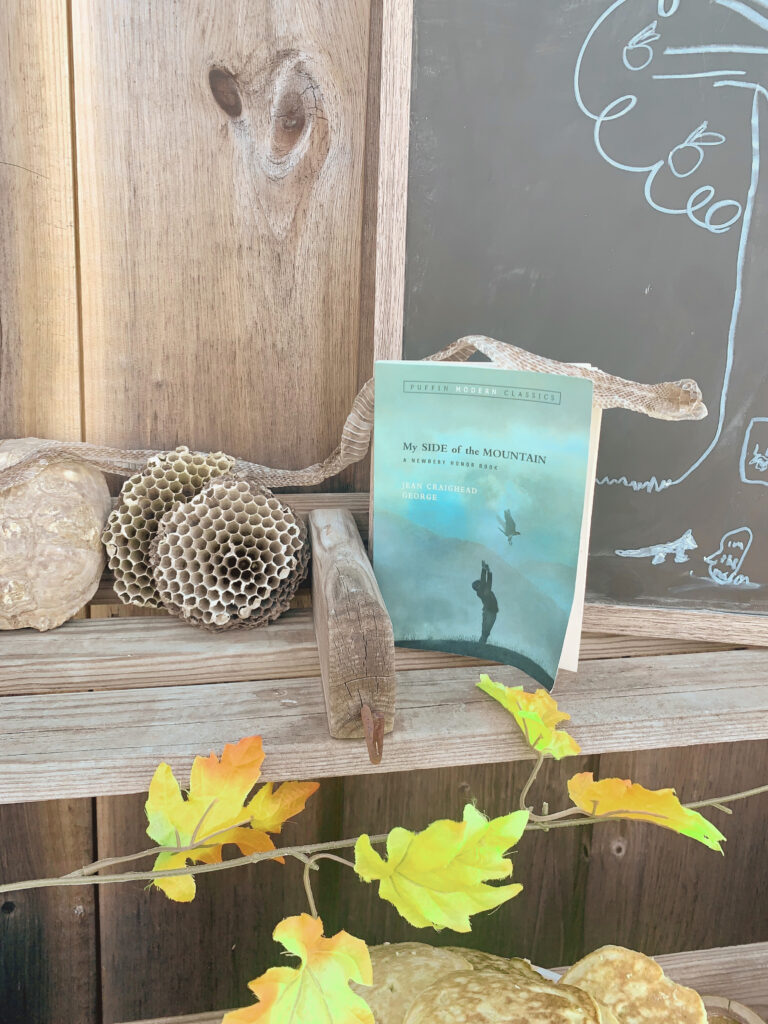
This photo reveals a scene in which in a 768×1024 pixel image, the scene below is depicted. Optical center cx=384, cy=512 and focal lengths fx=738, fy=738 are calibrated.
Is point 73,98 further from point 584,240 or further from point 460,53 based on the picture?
point 584,240

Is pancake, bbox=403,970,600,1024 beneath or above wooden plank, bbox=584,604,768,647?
beneath

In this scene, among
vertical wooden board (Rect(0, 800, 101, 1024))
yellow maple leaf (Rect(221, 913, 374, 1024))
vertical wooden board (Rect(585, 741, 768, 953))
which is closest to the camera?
yellow maple leaf (Rect(221, 913, 374, 1024))

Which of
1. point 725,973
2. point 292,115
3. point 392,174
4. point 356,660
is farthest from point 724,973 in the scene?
point 292,115

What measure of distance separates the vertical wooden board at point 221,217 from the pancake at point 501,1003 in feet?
1.59

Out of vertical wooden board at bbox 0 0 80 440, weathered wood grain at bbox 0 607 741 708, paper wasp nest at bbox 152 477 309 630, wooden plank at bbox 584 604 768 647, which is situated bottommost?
weathered wood grain at bbox 0 607 741 708

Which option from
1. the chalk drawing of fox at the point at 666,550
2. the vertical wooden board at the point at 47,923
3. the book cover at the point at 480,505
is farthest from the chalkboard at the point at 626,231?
the vertical wooden board at the point at 47,923

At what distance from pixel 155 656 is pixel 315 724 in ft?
0.48

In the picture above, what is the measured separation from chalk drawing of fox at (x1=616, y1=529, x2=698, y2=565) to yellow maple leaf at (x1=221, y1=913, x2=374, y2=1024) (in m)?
0.39

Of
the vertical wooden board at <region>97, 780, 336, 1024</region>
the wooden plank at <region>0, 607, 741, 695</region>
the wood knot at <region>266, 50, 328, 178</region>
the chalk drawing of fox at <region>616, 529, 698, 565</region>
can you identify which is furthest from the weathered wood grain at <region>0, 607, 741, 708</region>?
the wood knot at <region>266, 50, 328, 178</region>

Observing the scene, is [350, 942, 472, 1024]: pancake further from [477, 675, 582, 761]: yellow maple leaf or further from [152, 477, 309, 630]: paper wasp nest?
[152, 477, 309, 630]: paper wasp nest

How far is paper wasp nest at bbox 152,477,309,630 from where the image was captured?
0.60m

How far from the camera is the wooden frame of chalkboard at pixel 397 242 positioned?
588 mm

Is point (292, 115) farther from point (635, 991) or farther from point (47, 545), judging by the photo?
point (635, 991)

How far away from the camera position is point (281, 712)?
548 mm
